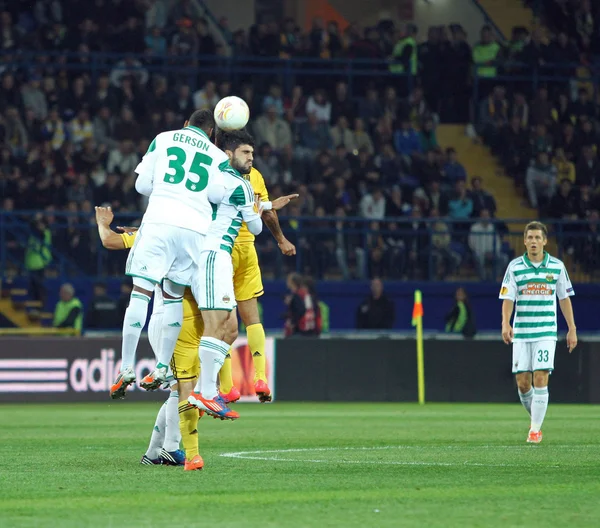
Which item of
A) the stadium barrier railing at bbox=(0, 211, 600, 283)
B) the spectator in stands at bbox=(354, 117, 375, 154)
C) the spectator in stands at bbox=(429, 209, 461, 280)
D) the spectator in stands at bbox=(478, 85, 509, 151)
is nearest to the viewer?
the stadium barrier railing at bbox=(0, 211, 600, 283)

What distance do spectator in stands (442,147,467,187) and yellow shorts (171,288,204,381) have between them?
59.2ft

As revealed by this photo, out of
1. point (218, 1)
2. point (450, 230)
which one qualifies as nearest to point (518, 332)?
point (450, 230)

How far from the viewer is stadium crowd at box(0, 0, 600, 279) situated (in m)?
25.1

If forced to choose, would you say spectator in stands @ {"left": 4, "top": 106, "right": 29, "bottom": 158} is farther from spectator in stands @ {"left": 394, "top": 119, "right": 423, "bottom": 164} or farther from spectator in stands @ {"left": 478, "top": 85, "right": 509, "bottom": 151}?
spectator in stands @ {"left": 478, "top": 85, "right": 509, "bottom": 151}

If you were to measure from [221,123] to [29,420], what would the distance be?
741 cm

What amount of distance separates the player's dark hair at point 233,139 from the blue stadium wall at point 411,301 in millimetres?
14327

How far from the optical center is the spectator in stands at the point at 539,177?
27.8m

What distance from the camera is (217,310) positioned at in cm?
930

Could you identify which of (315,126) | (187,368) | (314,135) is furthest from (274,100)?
(187,368)

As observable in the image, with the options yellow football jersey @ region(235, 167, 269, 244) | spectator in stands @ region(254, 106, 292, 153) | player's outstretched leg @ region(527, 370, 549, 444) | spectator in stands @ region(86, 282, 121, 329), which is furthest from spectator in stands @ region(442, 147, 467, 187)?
yellow football jersey @ region(235, 167, 269, 244)

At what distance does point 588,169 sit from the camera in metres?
27.8

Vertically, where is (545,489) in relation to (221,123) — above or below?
below

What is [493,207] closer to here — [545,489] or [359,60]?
[359,60]

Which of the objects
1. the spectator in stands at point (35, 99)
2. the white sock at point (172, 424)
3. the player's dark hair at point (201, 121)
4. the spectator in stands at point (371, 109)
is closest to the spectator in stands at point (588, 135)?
the spectator in stands at point (371, 109)
